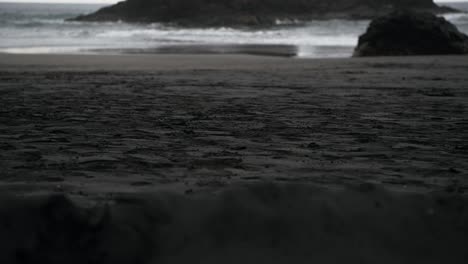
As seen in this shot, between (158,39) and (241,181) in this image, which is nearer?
(241,181)

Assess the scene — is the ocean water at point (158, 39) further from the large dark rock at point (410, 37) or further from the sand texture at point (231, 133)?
the sand texture at point (231, 133)

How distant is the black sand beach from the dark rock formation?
146 ft

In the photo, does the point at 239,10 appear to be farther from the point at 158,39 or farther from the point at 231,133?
Answer: the point at 231,133

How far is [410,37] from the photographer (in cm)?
1634

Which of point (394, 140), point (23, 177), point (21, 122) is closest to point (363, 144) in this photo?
point (394, 140)

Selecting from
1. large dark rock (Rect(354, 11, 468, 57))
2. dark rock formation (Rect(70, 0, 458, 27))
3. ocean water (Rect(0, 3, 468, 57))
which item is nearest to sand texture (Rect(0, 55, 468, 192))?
large dark rock (Rect(354, 11, 468, 57))

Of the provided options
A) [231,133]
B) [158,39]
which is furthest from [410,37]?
[158,39]

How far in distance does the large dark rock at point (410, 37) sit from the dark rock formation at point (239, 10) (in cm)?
3262

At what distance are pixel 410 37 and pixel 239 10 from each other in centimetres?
4027

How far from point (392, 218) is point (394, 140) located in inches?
55.7

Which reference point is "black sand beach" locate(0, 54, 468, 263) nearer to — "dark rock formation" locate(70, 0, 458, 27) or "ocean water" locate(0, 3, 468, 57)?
"ocean water" locate(0, 3, 468, 57)

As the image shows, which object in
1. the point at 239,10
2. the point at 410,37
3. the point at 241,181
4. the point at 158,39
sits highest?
the point at 239,10

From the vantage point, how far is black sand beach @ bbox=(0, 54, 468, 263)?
2648 mm

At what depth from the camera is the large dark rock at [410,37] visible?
1590cm
